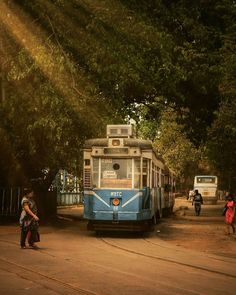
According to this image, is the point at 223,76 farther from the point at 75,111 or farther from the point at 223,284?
the point at 223,284

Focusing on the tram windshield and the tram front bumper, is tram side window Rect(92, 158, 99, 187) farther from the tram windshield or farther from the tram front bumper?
the tram front bumper

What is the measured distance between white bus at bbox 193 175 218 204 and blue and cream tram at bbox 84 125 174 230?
1702 inches

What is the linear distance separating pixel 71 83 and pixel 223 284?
12.0 m

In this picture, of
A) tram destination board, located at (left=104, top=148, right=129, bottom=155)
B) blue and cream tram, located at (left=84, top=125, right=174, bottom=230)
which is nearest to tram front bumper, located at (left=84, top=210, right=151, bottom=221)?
Answer: blue and cream tram, located at (left=84, top=125, right=174, bottom=230)

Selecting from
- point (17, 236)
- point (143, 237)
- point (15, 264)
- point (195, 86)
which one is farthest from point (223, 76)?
point (15, 264)

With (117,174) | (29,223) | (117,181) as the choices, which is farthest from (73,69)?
(29,223)

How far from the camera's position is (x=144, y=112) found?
1316 inches

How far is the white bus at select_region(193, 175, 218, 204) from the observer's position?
2485 inches

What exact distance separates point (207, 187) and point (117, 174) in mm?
44484

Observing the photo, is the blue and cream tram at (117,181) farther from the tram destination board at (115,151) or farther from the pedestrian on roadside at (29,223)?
the pedestrian on roadside at (29,223)

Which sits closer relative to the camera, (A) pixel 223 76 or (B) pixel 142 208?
(B) pixel 142 208

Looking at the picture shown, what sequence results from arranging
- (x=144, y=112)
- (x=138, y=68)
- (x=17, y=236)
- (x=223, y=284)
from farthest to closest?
(x=144, y=112) → (x=138, y=68) → (x=17, y=236) → (x=223, y=284)

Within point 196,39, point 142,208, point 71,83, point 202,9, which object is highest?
point 202,9

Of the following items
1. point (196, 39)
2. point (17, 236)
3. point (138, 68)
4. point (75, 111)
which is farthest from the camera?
point (196, 39)
